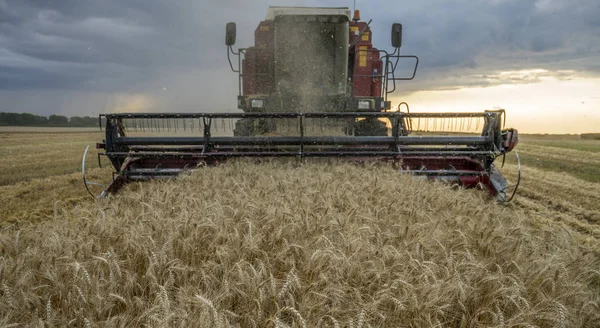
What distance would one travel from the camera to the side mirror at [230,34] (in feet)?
27.0

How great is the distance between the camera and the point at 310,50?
8.23 metres

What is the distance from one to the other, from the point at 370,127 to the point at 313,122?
1.30 meters

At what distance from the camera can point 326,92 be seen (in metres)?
8.01

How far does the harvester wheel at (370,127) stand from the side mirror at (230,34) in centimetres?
299

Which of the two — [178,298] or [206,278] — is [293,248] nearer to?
[206,278]

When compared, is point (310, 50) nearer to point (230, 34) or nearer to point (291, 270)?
point (230, 34)

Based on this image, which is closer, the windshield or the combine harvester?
the combine harvester

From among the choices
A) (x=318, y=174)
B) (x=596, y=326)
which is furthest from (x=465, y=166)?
(x=596, y=326)

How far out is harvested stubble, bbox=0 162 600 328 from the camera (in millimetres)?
1671

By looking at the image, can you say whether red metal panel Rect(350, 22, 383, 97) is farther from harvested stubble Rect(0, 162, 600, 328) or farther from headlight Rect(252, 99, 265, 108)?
harvested stubble Rect(0, 162, 600, 328)

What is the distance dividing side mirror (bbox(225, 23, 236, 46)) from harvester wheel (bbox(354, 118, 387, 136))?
9.80 feet

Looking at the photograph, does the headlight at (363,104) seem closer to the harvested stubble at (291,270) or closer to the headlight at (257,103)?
the headlight at (257,103)

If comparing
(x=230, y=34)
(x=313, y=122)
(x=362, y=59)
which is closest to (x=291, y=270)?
(x=313, y=122)

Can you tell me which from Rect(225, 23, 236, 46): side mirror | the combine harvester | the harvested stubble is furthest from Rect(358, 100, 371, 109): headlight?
the harvested stubble
